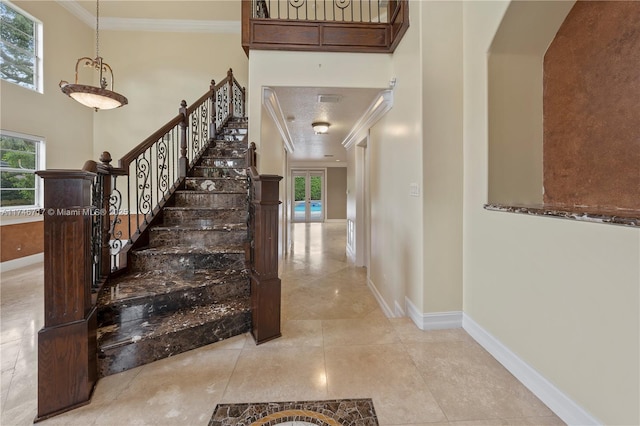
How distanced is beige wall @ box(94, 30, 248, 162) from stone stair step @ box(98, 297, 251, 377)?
18.3 ft

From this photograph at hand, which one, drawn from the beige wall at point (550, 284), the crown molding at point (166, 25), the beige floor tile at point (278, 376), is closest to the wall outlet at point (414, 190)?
the beige wall at point (550, 284)

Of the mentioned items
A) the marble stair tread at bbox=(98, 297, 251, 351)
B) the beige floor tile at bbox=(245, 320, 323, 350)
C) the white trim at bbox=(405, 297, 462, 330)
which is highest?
the marble stair tread at bbox=(98, 297, 251, 351)

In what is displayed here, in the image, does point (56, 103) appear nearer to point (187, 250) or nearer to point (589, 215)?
point (187, 250)

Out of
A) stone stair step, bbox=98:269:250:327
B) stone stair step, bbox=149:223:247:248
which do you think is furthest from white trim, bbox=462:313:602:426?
stone stair step, bbox=149:223:247:248

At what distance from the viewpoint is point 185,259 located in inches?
102

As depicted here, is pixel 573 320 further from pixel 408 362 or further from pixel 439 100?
pixel 439 100

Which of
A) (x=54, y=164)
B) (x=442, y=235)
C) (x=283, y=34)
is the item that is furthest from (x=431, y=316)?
(x=54, y=164)

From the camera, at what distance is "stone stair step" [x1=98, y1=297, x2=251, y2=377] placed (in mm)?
1666

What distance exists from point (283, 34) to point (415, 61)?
1.47 m

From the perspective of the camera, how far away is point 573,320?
129 cm

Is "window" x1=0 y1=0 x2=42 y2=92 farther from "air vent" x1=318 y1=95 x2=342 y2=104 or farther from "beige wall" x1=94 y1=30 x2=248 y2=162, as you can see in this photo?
"air vent" x1=318 y1=95 x2=342 y2=104

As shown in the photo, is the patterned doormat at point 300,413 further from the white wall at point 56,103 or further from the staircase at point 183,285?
the white wall at point 56,103

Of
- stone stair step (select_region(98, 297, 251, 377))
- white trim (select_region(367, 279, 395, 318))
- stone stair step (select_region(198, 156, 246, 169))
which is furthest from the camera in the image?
stone stair step (select_region(198, 156, 246, 169))

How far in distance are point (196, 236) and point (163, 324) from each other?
1164 mm
